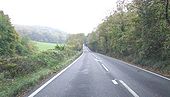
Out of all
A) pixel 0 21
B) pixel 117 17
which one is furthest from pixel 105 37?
pixel 0 21

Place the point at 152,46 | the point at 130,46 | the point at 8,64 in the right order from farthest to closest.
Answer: the point at 130,46 → the point at 152,46 → the point at 8,64

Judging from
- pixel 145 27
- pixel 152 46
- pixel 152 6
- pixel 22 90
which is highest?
pixel 152 6

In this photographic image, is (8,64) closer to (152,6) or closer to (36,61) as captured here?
(36,61)

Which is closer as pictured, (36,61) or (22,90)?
(22,90)

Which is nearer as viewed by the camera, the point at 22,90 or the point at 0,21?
the point at 22,90

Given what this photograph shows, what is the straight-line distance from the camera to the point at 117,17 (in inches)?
1956

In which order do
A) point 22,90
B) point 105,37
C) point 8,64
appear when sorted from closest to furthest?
point 22,90 → point 8,64 → point 105,37

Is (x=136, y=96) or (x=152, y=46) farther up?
(x=152, y=46)

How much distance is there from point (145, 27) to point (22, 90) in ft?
52.4

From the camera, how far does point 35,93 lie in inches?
392

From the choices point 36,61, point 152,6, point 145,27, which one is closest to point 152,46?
point 145,27

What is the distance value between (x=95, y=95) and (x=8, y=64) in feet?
27.4

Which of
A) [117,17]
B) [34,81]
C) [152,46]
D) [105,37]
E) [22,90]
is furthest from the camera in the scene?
[105,37]

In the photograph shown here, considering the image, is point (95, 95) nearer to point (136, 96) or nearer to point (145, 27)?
point (136, 96)
